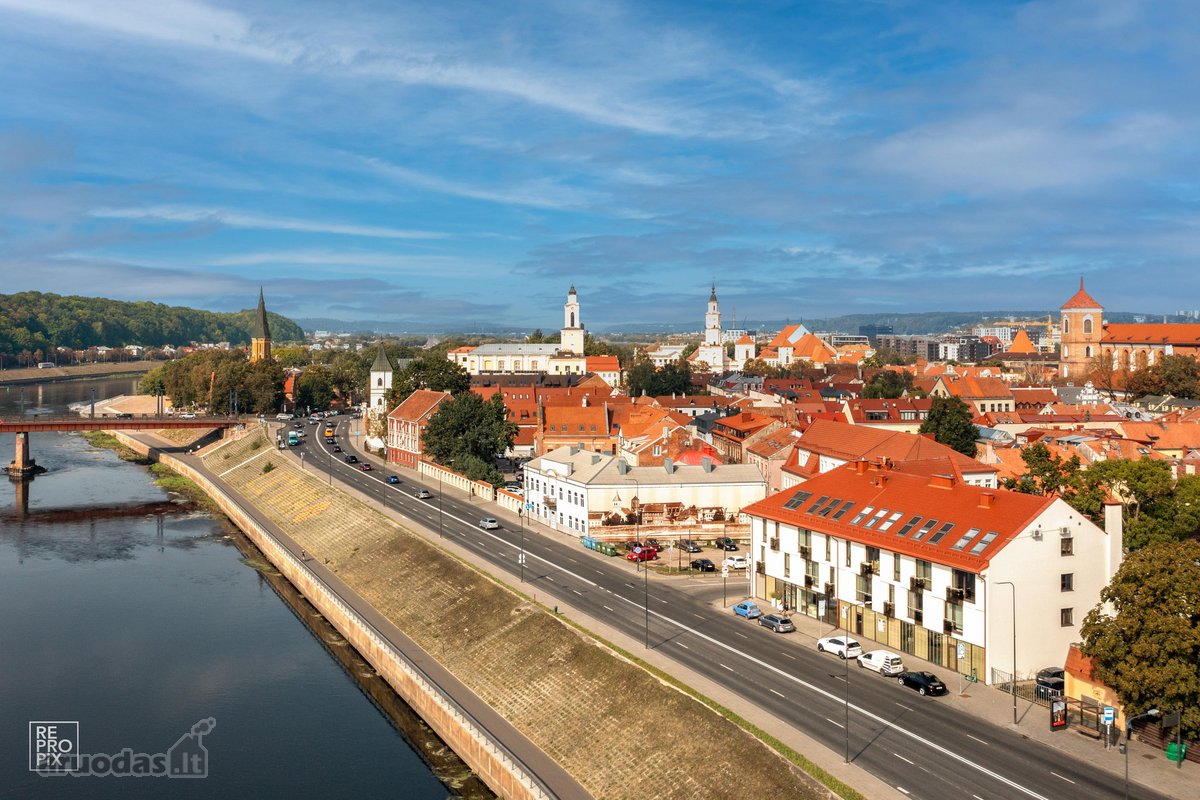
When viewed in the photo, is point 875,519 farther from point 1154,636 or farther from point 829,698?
point 1154,636

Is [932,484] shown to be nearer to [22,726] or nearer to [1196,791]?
[1196,791]

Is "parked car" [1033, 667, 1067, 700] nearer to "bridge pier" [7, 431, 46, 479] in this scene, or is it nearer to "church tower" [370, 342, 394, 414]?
"bridge pier" [7, 431, 46, 479]

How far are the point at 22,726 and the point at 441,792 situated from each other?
18.4m

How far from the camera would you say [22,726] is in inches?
1631

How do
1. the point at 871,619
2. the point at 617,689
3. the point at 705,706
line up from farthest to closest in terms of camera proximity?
the point at 871,619 < the point at 617,689 < the point at 705,706

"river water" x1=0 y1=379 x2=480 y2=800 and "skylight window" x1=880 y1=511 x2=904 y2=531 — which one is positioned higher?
"skylight window" x1=880 y1=511 x2=904 y2=531

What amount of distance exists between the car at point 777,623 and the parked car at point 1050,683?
10.5 m

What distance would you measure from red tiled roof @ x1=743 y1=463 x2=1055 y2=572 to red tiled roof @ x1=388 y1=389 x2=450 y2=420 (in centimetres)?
5410

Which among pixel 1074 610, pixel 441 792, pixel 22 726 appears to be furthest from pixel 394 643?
pixel 1074 610

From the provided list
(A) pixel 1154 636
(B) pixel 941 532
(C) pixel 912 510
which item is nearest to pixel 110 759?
Answer: (B) pixel 941 532

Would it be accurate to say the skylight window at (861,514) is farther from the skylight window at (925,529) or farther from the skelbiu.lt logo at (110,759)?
the skelbiu.lt logo at (110,759)

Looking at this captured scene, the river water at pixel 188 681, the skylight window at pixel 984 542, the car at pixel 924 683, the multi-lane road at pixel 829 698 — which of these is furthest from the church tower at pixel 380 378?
the car at pixel 924 683

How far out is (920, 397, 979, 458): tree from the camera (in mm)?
83625

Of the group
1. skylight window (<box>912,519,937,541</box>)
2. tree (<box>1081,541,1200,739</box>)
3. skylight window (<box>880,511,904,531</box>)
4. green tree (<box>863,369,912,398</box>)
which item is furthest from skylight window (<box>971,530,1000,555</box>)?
green tree (<box>863,369,912,398</box>)
